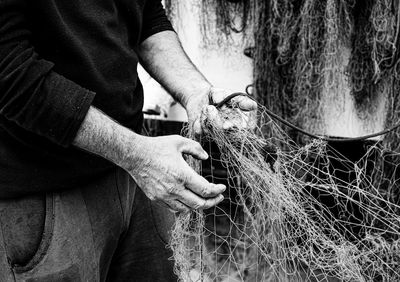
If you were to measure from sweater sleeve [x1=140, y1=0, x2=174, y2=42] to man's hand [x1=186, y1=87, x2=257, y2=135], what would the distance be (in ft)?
0.85

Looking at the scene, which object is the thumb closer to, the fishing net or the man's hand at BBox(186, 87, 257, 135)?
the man's hand at BBox(186, 87, 257, 135)

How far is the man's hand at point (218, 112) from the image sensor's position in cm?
117

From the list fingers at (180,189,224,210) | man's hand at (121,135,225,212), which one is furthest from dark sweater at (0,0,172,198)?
fingers at (180,189,224,210)

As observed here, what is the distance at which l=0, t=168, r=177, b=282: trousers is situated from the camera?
1070 mm

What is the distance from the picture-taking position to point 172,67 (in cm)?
138

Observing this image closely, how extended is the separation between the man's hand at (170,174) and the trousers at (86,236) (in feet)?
0.66

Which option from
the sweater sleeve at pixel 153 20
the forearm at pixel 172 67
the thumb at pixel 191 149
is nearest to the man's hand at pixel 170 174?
the thumb at pixel 191 149

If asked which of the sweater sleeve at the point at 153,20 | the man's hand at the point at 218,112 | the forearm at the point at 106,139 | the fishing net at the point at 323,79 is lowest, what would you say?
the fishing net at the point at 323,79

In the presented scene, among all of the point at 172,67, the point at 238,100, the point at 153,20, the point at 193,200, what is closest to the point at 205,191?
the point at 193,200

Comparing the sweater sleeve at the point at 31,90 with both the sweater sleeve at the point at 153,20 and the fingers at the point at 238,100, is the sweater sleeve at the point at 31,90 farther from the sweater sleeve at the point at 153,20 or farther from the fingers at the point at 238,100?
the sweater sleeve at the point at 153,20

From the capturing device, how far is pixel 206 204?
1.03 m

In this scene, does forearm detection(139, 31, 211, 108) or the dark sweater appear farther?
forearm detection(139, 31, 211, 108)

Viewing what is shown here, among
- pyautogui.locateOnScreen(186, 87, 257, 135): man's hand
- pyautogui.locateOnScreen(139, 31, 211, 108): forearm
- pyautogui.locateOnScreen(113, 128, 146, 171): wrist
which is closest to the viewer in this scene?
pyautogui.locateOnScreen(113, 128, 146, 171): wrist

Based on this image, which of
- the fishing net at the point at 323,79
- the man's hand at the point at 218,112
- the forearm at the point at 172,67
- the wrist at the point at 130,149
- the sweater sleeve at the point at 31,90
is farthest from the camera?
the fishing net at the point at 323,79
